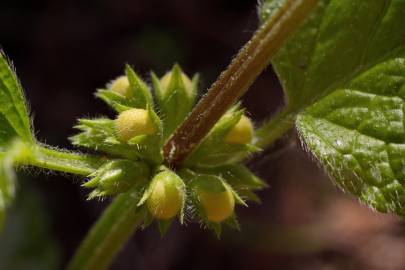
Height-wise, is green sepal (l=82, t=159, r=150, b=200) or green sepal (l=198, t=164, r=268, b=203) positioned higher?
green sepal (l=82, t=159, r=150, b=200)

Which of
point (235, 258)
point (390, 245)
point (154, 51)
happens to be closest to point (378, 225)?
point (390, 245)

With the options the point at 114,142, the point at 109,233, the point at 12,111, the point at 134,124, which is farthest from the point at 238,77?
the point at 109,233

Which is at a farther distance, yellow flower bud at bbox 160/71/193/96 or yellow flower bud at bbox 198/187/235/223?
yellow flower bud at bbox 160/71/193/96

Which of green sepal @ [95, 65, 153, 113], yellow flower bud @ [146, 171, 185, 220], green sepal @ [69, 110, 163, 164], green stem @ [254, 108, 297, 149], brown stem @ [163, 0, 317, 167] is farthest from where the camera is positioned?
green stem @ [254, 108, 297, 149]

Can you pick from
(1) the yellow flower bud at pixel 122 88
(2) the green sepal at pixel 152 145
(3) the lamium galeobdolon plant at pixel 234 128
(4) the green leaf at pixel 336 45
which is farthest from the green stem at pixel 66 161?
(4) the green leaf at pixel 336 45

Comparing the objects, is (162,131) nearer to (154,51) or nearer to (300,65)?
(300,65)

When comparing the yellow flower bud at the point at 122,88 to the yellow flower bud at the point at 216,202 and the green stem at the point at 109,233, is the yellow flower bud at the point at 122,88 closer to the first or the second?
the green stem at the point at 109,233

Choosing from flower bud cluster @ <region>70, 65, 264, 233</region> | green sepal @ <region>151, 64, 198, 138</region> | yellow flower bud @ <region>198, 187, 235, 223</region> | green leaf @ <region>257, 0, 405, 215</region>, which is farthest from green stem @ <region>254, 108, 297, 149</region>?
yellow flower bud @ <region>198, 187, 235, 223</region>

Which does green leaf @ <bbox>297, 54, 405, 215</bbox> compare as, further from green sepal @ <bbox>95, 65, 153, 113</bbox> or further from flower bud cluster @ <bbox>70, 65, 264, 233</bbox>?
green sepal @ <bbox>95, 65, 153, 113</bbox>
